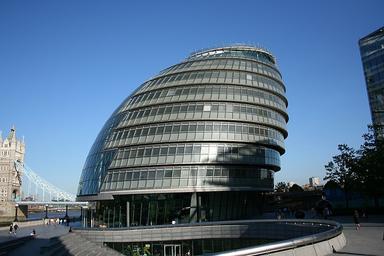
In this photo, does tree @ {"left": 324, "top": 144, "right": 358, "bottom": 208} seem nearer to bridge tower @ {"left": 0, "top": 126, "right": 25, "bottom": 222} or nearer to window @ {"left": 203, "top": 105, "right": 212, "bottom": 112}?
window @ {"left": 203, "top": 105, "right": 212, "bottom": 112}

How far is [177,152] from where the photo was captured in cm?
5975

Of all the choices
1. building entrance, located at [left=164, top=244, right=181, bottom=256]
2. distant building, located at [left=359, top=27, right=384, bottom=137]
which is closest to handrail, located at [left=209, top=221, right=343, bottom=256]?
building entrance, located at [left=164, top=244, right=181, bottom=256]

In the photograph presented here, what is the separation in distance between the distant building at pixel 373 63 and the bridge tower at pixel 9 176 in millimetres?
132799

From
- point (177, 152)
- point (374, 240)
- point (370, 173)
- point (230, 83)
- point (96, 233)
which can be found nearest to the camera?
point (374, 240)

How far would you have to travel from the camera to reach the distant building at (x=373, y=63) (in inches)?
4914

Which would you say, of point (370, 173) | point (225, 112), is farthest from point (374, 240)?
point (225, 112)

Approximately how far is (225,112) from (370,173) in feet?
77.3

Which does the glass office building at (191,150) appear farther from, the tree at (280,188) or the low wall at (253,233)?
the tree at (280,188)

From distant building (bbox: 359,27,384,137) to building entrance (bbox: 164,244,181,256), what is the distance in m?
96.5

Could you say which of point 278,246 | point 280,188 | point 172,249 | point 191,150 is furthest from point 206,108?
point 280,188

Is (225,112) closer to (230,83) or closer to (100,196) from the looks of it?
(230,83)

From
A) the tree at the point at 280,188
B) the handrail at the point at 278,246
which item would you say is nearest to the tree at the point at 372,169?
the handrail at the point at 278,246

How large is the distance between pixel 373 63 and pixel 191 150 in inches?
3765

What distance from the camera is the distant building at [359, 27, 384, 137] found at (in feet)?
409
